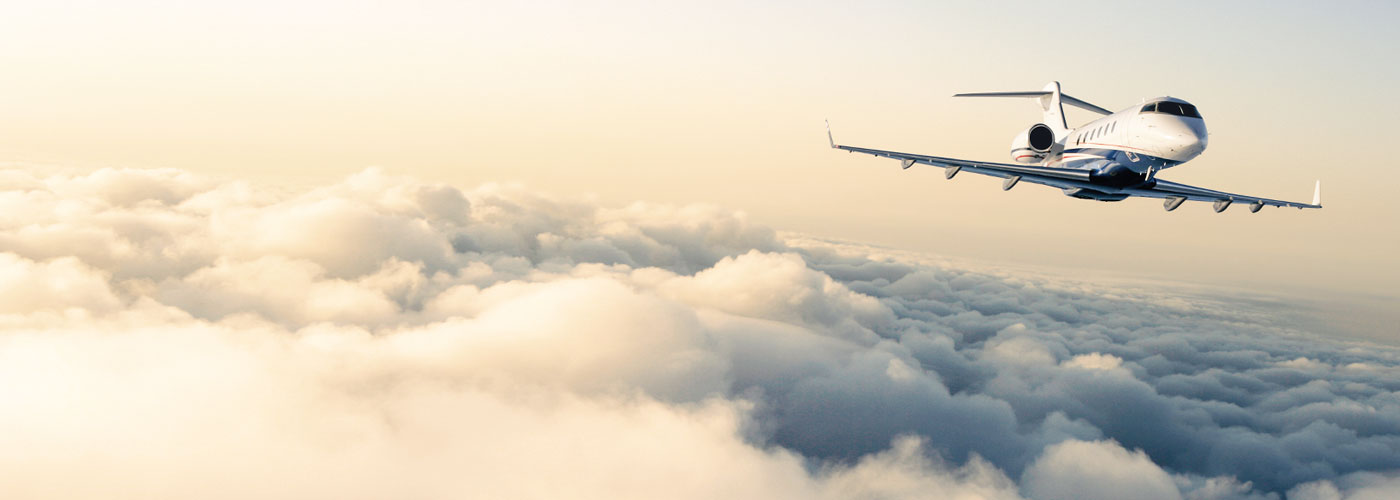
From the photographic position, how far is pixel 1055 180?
145 feet

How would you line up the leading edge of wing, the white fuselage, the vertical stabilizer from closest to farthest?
the white fuselage, the leading edge of wing, the vertical stabilizer

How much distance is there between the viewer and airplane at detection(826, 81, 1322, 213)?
37250 millimetres

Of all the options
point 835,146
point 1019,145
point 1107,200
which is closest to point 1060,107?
point 1019,145

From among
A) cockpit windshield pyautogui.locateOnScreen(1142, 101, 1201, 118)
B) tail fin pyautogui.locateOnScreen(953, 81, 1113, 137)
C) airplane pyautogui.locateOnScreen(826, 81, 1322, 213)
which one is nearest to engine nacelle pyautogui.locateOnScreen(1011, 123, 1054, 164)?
airplane pyautogui.locateOnScreen(826, 81, 1322, 213)

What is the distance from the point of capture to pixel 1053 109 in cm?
6166

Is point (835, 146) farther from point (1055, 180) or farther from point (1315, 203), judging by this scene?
point (1315, 203)

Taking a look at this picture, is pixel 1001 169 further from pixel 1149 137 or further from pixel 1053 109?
pixel 1053 109

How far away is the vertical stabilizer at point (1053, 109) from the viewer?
59.5 meters

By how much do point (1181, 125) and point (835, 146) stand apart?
64.5ft

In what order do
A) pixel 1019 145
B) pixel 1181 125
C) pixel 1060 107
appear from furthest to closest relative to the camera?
pixel 1060 107
pixel 1019 145
pixel 1181 125

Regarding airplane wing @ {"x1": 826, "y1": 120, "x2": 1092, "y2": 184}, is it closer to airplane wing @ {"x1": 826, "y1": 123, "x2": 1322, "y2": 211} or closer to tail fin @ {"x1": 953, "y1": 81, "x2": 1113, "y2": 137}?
airplane wing @ {"x1": 826, "y1": 123, "x2": 1322, "y2": 211}

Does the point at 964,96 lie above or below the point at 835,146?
above

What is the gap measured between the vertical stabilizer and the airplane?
9674 millimetres

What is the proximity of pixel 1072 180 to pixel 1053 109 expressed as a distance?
72.9 feet
